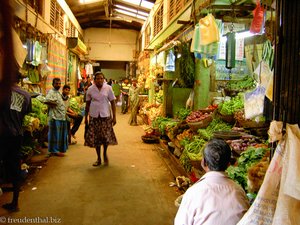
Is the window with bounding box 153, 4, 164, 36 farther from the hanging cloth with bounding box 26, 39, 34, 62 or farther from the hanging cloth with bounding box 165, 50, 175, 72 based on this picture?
the hanging cloth with bounding box 26, 39, 34, 62

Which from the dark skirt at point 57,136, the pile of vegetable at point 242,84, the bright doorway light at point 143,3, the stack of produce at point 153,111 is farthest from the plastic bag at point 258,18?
the bright doorway light at point 143,3

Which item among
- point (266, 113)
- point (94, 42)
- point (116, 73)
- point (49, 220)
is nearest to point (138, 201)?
point (49, 220)

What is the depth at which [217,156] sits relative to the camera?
2.43 meters

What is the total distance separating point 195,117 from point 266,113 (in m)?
4.24

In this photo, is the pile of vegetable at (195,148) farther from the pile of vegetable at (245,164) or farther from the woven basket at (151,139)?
the woven basket at (151,139)

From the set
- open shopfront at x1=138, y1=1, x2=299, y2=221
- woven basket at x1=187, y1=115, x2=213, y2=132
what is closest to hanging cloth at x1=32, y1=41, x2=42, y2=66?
open shopfront at x1=138, y1=1, x2=299, y2=221

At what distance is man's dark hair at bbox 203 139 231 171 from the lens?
7.95 ft

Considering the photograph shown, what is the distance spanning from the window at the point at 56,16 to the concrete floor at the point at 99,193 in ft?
19.3

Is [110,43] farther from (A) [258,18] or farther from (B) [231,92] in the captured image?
(A) [258,18]

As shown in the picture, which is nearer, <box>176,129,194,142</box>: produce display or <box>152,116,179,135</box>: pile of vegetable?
<box>176,129,194,142</box>: produce display

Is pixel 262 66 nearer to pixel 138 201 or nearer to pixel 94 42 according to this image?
pixel 138 201

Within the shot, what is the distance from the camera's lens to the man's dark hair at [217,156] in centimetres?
242

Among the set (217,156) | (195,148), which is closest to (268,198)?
(217,156)

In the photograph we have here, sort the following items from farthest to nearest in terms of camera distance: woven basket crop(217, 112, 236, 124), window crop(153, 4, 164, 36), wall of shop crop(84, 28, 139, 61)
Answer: wall of shop crop(84, 28, 139, 61)
window crop(153, 4, 164, 36)
woven basket crop(217, 112, 236, 124)
